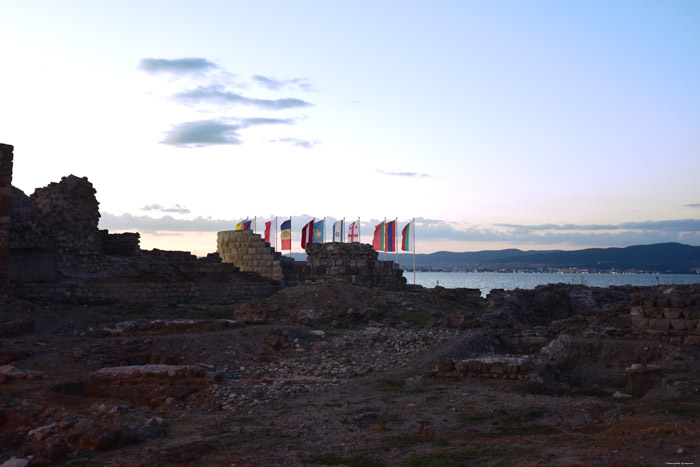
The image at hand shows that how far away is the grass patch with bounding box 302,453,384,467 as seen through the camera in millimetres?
5785

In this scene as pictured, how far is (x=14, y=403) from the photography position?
8.54 meters

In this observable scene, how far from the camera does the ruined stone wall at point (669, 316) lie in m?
11.6

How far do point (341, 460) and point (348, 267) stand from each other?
16.8 metres

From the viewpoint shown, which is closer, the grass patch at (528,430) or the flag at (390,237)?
the grass patch at (528,430)

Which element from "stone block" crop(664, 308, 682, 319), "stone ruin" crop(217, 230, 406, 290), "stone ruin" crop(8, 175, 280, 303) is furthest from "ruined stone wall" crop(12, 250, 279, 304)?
"stone block" crop(664, 308, 682, 319)

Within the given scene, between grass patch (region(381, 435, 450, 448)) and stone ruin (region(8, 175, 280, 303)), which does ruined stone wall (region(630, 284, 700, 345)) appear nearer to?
grass patch (region(381, 435, 450, 448))

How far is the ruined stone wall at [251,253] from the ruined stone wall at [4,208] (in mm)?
12562

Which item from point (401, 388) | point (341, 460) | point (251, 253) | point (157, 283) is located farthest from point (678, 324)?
point (251, 253)

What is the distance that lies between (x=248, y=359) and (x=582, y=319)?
789 centimetres

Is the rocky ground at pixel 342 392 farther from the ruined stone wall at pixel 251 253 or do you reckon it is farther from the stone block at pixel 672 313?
the ruined stone wall at pixel 251 253

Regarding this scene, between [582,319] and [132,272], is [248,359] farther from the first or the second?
[132,272]

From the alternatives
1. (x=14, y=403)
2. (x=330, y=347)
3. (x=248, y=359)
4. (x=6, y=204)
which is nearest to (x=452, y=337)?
(x=330, y=347)

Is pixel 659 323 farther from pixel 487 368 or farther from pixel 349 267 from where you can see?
pixel 349 267

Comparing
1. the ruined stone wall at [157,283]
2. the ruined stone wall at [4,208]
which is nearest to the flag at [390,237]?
the ruined stone wall at [157,283]
